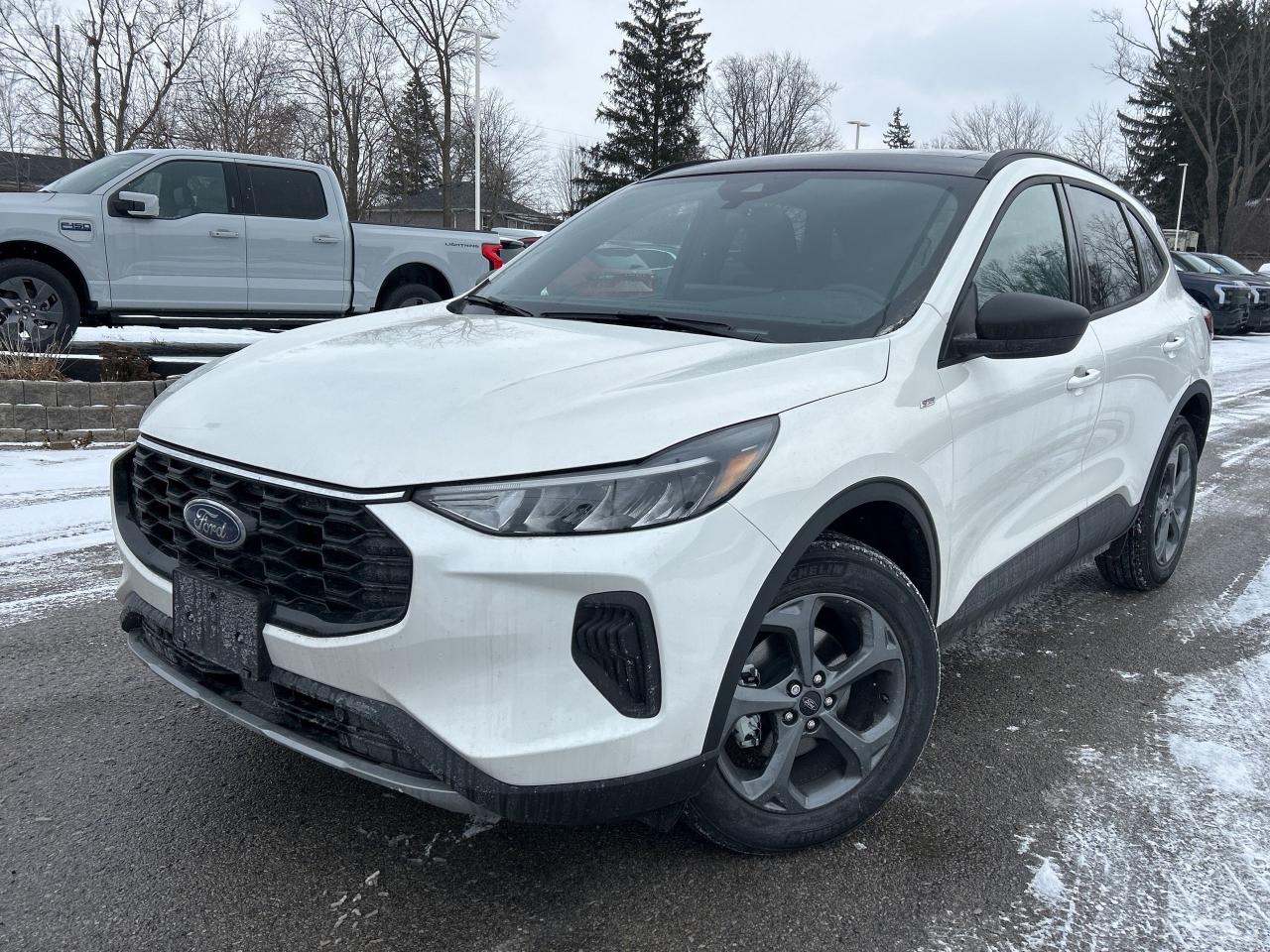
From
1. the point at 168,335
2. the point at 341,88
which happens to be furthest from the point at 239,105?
the point at 168,335

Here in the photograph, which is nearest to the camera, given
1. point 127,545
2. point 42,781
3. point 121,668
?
point 127,545

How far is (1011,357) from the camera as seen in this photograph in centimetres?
286

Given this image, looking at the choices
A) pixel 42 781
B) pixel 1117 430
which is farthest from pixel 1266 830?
pixel 42 781

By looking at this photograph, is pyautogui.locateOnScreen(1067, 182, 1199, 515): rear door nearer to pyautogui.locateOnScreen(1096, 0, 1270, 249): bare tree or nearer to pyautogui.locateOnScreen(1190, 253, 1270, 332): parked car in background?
pyautogui.locateOnScreen(1190, 253, 1270, 332): parked car in background

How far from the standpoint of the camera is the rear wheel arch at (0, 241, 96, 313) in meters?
8.62

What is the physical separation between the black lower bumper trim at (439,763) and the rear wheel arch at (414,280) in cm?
923

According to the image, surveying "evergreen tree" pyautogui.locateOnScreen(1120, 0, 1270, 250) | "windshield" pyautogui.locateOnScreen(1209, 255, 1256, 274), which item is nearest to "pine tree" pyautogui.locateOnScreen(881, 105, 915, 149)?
"evergreen tree" pyautogui.locateOnScreen(1120, 0, 1270, 250)

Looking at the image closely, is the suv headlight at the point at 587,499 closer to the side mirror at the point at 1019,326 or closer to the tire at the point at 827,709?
the tire at the point at 827,709

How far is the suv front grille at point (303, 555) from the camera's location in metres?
2.02

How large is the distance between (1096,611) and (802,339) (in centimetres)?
252

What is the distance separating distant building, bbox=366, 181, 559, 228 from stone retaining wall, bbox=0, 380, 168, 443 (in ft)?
134

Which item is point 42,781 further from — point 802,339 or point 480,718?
point 802,339

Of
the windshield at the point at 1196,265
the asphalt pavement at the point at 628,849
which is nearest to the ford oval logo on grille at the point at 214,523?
the asphalt pavement at the point at 628,849

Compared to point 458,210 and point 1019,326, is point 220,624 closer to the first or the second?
point 1019,326
